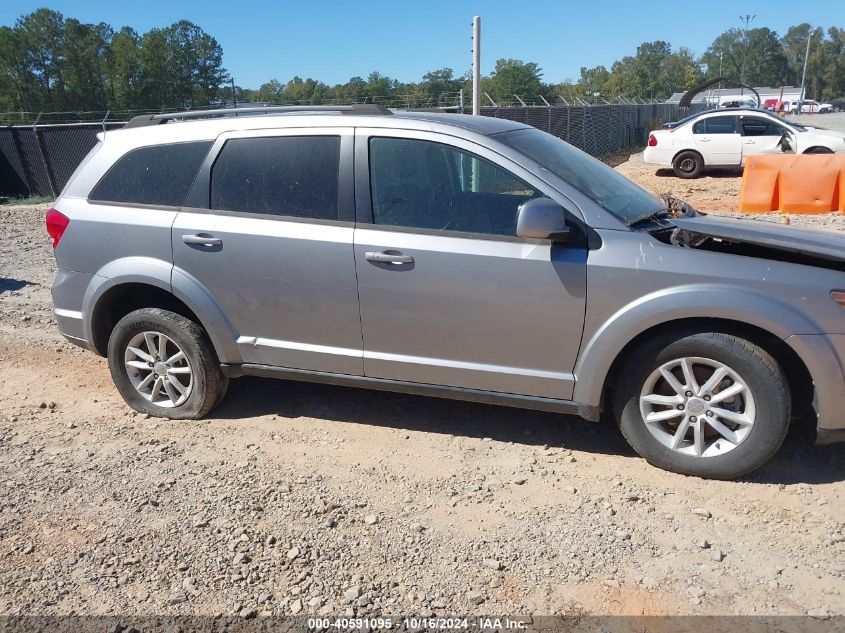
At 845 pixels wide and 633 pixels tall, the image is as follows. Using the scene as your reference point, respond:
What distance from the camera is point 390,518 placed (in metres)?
3.44

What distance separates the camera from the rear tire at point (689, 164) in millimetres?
18109

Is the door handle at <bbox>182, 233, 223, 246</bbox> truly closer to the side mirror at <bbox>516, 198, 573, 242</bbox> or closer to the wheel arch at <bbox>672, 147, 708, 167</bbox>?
the side mirror at <bbox>516, 198, 573, 242</bbox>

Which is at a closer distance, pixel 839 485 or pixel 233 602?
pixel 233 602

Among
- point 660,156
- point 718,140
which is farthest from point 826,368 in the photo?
point 660,156

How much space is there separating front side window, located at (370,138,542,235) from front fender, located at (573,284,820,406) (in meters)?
0.83

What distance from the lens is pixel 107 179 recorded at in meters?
4.57

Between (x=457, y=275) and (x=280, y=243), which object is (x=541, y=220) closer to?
(x=457, y=275)

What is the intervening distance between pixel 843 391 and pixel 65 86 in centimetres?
6960

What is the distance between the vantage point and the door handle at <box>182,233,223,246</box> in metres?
4.18

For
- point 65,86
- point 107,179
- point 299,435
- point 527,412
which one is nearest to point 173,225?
point 107,179

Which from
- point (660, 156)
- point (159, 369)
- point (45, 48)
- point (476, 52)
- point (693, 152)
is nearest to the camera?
point (159, 369)

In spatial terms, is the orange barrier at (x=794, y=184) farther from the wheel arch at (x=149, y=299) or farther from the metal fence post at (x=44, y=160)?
the metal fence post at (x=44, y=160)

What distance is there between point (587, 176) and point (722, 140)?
619 inches

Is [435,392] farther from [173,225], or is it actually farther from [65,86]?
[65,86]
